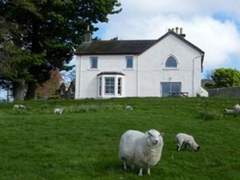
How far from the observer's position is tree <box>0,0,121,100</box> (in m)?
60.0

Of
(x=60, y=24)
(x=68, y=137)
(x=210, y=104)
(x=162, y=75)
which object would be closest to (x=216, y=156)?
(x=68, y=137)

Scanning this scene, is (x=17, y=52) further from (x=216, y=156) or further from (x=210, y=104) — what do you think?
(x=216, y=156)

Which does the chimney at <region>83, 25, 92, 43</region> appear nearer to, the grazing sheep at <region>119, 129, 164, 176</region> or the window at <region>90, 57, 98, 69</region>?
the window at <region>90, 57, 98, 69</region>

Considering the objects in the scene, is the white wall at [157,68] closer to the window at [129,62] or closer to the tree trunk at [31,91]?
the window at [129,62]

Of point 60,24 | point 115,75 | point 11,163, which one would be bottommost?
point 11,163

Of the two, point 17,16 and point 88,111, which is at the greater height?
point 17,16

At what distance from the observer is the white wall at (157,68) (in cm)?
6762

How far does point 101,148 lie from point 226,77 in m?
86.1

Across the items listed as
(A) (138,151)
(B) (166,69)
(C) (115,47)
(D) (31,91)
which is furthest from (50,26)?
(A) (138,151)

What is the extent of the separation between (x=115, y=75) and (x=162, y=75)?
5152 mm

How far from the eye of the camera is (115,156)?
20203mm

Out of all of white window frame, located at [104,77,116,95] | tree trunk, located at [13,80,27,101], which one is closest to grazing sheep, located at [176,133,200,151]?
tree trunk, located at [13,80,27,101]

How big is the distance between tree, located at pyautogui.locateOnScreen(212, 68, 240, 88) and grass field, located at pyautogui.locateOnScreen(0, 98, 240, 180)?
232 ft

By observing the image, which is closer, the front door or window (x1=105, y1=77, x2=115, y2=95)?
the front door
